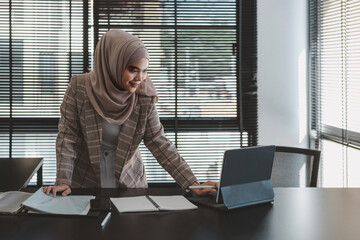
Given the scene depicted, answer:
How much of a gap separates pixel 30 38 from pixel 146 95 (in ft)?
6.34

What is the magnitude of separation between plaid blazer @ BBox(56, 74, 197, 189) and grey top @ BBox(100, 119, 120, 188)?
40mm

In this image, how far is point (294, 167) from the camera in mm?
2752

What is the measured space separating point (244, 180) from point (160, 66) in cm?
226

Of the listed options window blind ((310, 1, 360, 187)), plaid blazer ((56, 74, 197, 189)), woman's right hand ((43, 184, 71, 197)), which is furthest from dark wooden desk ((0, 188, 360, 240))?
window blind ((310, 1, 360, 187))

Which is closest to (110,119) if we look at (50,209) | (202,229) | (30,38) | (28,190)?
(28,190)

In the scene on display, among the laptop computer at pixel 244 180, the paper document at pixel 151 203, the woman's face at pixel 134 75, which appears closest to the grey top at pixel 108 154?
the woman's face at pixel 134 75

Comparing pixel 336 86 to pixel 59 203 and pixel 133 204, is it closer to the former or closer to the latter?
pixel 133 204

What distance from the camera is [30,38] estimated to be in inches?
156

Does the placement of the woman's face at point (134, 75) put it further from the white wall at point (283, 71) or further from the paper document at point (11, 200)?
the white wall at point (283, 71)

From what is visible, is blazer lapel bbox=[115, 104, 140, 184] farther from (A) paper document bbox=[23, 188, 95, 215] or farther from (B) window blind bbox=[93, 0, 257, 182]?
(B) window blind bbox=[93, 0, 257, 182]

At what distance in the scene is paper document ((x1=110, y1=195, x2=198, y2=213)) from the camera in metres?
1.85

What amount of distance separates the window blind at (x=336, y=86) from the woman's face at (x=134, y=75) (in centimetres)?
153

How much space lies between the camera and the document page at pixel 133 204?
1.83 meters

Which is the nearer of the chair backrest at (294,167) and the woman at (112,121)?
the woman at (112,121)
